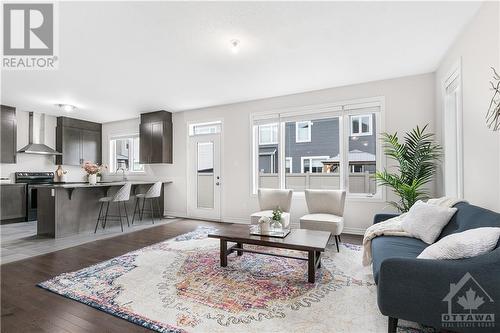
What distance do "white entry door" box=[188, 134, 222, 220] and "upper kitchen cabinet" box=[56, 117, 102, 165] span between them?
3.47 metres

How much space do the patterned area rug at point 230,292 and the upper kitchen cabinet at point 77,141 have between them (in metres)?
5.12

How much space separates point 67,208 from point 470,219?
583 cm

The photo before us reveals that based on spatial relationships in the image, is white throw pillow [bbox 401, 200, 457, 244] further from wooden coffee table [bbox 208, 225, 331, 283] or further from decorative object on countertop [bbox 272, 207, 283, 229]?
decorative object on countertop [bbox 272, 207, 283, 229]

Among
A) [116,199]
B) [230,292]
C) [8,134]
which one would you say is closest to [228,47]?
[230,292]

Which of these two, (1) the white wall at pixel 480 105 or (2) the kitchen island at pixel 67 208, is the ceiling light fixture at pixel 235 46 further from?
(2) the kitchen island at pixel 67 208

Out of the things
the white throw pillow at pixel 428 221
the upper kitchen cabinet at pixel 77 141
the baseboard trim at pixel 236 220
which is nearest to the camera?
the white throw pillow at pixel 428 221

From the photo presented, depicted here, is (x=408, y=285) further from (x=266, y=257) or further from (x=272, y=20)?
(x=272, y=20)

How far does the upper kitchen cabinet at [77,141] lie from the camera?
674 centimetres

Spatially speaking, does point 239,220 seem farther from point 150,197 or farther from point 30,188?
point 30,188

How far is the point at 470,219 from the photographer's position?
2004mm

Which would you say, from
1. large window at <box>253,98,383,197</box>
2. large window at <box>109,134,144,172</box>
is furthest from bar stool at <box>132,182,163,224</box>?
large window at <box>253,98,383,197</box>

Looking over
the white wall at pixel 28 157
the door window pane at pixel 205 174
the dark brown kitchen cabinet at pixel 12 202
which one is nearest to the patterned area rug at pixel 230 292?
the door window pane at pixel 205 174

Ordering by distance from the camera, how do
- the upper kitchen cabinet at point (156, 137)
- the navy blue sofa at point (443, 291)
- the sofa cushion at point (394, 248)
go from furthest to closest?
the upper kitchen cabinet at point (156, 137)
the sofa cushion at point (394, 248)
the navy blue sofa at point (443, 291)

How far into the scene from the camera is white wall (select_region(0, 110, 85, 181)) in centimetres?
598
